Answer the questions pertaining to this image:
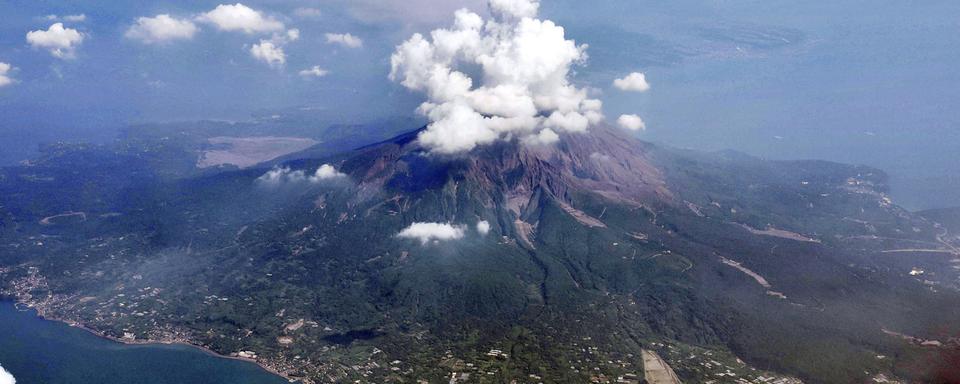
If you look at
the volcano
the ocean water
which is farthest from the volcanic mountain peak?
the ocean water

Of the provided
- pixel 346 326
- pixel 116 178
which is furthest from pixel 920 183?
pixel 116 178

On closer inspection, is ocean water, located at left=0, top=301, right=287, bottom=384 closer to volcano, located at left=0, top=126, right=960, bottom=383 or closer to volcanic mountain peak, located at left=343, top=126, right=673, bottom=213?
volcano, located at left=0, top=126, right=960, bottom=383

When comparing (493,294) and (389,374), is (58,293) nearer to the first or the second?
(389,374)

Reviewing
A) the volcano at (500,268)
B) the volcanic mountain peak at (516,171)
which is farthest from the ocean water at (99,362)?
the volcanic mountain peak at (516,171)

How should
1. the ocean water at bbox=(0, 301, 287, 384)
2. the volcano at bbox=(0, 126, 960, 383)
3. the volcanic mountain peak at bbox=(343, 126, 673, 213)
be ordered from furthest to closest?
the volcanic mountain peak at bbox=(343, 126, 673, 213) < the volcano at bbox=(0, 126, 960, 383) < the ocean water at bbox=(0, 301, 287, 384)

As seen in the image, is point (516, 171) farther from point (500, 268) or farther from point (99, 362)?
point (99, 362)

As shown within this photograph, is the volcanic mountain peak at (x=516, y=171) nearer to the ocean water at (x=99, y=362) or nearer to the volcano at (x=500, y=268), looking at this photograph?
the volcano at (x=500, y=268)

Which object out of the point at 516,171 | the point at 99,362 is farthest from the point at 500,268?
the point at 99,362
